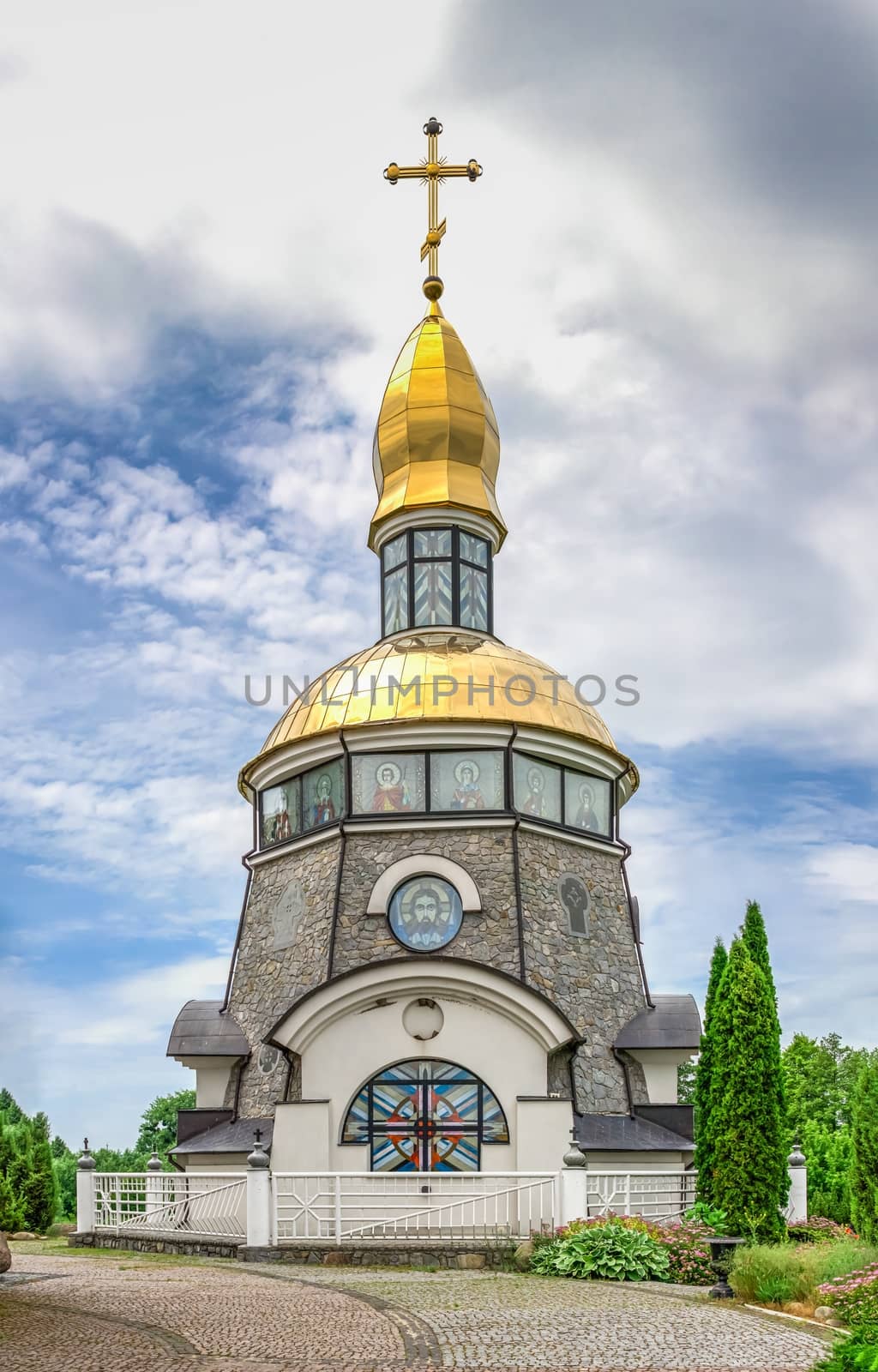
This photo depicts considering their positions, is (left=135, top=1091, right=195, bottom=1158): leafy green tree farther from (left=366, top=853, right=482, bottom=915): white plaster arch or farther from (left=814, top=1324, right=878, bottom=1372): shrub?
(left=814, top=1324, right=878, bottom=1372): shrub

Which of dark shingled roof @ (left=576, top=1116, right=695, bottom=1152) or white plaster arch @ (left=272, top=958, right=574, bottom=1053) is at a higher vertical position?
white plaster arch @ (left=272, top=958, right=574, bottom=1053)

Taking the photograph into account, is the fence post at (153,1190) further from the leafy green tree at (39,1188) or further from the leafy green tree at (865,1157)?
the leafy green tree at (865,1157)

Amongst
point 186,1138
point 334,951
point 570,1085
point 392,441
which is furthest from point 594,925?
point 392,441

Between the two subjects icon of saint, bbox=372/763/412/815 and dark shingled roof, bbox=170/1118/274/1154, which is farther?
icon of saint, bbox=372/763/412/815

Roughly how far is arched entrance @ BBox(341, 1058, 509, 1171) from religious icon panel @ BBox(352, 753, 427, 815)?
12.7 ft

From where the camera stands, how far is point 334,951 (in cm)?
1900

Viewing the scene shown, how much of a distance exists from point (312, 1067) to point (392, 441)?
1170cm

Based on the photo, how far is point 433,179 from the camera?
26.1 meters

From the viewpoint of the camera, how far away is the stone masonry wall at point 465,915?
1894 centimetres

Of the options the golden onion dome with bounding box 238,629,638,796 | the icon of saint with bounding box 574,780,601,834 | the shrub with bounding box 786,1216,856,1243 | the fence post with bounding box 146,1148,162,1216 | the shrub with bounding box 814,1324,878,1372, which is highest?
the golden onion dome with bounding box 238,629,638,796

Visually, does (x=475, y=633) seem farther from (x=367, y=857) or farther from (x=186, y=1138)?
(x=186, y=1138)

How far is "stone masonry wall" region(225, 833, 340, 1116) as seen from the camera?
63.6ft

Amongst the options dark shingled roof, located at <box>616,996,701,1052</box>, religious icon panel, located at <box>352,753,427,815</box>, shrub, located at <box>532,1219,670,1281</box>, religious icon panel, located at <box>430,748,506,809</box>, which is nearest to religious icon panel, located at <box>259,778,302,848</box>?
religious icon panel, located at <box>352,753,427,815</box>

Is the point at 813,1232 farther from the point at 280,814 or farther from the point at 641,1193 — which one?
the point at 280,814
